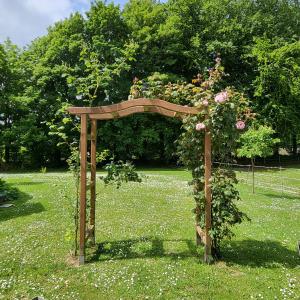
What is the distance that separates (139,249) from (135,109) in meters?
3.33

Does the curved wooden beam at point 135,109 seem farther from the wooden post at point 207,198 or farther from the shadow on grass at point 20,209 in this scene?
the shadow on grass at point 20,209

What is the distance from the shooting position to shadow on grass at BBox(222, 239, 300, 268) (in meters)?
7.36

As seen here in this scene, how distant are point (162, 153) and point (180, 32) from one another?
43.7 feet

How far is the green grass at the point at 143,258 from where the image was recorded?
6.05 m

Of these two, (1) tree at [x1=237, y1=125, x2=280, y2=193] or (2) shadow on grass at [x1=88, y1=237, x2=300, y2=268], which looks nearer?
(2) shadow on grass at [x1=88, y1=237, x2=300, y2=268]

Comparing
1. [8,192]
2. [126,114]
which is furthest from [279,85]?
[126,114]

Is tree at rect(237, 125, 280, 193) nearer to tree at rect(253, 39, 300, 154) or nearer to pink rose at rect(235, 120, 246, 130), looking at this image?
pink rose at rect(235, 120, 246, 130)

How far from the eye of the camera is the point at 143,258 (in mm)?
7531

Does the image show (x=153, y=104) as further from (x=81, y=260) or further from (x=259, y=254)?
(x=259, y=254)

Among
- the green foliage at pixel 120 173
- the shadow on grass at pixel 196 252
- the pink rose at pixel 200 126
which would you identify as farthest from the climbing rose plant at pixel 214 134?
the green foliage at pixel 120 173

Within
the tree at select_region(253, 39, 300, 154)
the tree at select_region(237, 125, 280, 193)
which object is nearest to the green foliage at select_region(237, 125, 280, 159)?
the tree at select_region(237, 125, 280, 193)

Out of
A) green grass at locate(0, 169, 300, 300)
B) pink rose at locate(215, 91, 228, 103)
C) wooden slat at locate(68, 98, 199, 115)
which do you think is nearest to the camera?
green grass at locate(0, 169, 300, 300)

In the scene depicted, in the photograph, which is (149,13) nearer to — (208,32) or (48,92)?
(208,32)

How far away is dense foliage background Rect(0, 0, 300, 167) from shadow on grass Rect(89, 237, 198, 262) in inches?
1024
